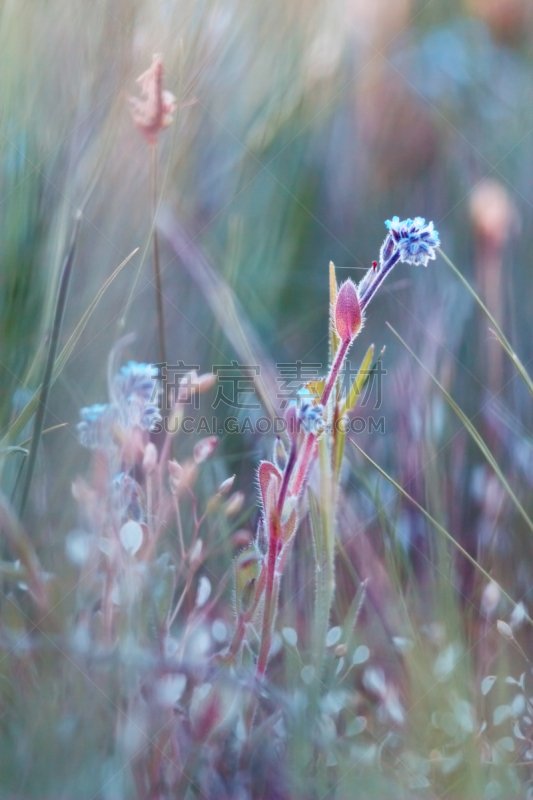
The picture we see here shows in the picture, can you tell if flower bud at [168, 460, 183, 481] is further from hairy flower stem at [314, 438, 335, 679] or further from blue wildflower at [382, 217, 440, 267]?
blue wildflower at [382, 217, 440, 267]

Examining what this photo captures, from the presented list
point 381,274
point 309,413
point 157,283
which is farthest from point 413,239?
point 157,283

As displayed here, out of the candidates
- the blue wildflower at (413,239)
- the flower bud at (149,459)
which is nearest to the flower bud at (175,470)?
the flower bud at (149,459)

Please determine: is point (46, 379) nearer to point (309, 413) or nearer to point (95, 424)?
point (95, 424)

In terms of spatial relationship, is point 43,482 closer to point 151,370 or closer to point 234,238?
point 151,370

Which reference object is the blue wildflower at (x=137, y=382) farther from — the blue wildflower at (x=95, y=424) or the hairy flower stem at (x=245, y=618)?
the hairy flower stem at (x=245, y=618)

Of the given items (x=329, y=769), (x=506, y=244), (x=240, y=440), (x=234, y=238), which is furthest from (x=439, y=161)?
(x=329, y=769)
